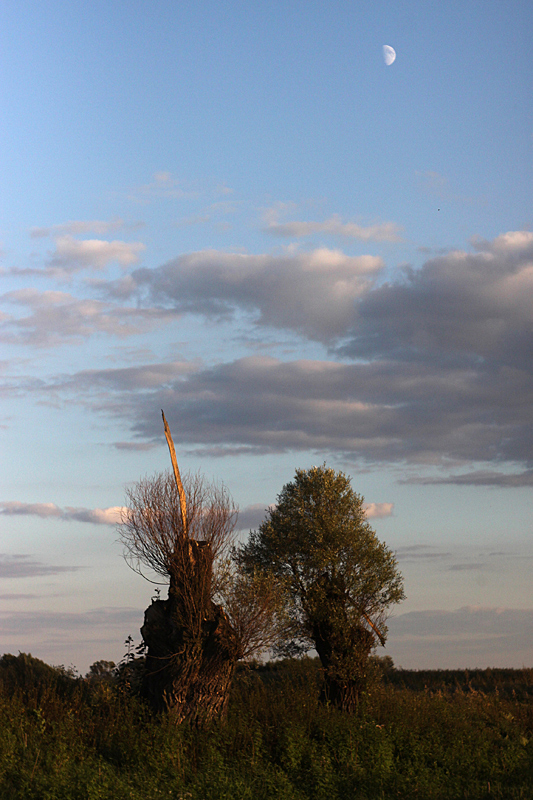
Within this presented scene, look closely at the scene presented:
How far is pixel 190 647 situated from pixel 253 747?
4018mm

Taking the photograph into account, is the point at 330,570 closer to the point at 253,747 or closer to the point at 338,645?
the point at 338,645

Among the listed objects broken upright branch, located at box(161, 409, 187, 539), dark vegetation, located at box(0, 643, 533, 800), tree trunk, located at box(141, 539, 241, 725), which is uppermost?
broken upright branch, located at box(161, 409, 187, 539)

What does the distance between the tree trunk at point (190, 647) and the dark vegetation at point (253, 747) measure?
2.04ft

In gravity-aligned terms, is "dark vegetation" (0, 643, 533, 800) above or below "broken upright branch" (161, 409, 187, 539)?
below

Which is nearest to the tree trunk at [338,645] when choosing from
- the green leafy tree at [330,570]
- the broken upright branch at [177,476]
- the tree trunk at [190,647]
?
the green leafy tree at [330,570]

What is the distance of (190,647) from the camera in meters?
23.0

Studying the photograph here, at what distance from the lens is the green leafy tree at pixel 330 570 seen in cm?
2834

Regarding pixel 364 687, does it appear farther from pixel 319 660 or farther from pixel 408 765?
pixel 408 765

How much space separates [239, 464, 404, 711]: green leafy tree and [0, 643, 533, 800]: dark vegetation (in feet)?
5.17

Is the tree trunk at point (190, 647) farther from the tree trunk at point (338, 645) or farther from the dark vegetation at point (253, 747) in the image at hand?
the tree trunk at point (338, 645)

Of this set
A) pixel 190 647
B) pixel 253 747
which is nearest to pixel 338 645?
pixel 190 647

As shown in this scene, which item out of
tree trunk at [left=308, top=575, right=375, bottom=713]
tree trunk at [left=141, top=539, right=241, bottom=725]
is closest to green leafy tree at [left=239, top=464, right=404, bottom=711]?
tree trunk at [left=308, top=575, right=375, bottom=713]

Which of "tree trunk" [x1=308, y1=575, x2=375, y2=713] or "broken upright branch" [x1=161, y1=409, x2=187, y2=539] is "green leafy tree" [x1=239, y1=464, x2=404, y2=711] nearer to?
"tree trunk" [x1=308, y1=575, x2=375, y2=713]

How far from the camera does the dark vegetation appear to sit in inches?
677
